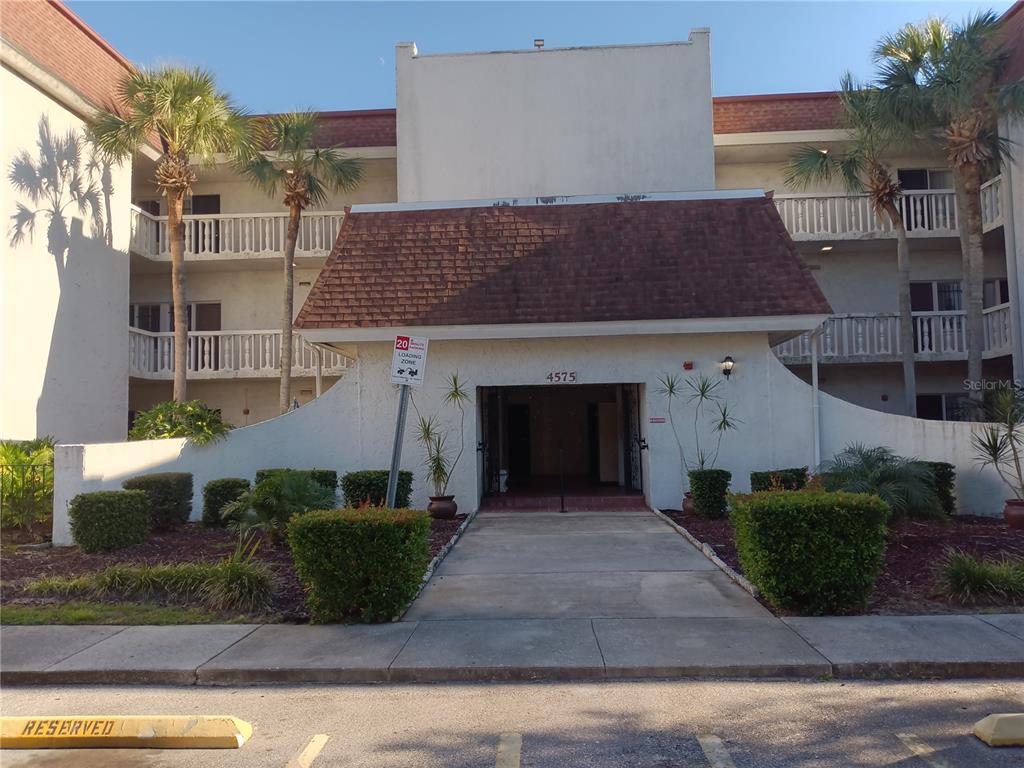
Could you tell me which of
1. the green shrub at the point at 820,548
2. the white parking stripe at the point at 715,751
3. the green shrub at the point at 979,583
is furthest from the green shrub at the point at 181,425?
the green shrub at the point at 979,583

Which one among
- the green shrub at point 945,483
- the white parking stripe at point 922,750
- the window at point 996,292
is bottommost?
the white parking stripe at point 922,750

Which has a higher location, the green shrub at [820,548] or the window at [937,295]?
the window at [937,295]

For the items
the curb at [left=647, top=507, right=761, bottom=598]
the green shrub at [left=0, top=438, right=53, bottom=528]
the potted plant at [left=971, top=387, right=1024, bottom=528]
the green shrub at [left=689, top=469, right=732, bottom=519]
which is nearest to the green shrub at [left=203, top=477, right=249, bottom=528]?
the green shrub at [left=0, top=438, right=53, bottom=528]

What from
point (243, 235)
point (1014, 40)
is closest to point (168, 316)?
point (243, 235)

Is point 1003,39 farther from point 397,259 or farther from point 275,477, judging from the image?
point 275,477

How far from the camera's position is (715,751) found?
15.0ft

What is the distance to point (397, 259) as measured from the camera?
14164 millimetres

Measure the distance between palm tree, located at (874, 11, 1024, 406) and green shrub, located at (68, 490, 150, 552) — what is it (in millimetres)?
14825

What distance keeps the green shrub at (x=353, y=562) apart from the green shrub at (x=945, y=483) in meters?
8.85

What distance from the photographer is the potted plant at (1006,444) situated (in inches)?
462

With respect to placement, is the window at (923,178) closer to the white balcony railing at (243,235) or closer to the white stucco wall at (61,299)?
the white balcony railing at (243,235)

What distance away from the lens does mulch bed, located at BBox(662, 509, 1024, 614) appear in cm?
755

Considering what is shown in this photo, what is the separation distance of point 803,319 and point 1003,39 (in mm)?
9344

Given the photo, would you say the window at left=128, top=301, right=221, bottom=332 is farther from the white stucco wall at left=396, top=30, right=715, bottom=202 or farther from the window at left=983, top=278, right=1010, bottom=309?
the window at left=983, top=278, right=1010, bottom=309
